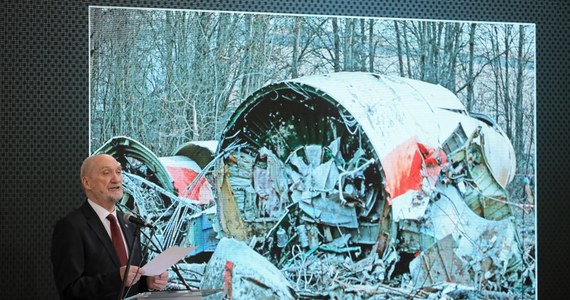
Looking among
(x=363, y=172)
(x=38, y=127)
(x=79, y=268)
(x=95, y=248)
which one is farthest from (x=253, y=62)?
(x=79, y=268)

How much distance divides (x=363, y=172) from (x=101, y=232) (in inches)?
87.8

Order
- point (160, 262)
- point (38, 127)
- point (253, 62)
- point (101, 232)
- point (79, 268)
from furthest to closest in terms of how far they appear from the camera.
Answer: point (253, 62) → point (38, 127) → point (101, 232) → point (79, 268) → point (160, 262)

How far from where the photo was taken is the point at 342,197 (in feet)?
18.9

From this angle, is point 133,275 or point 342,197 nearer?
point 133,275

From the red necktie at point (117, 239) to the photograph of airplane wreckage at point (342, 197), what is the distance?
4.38 feet

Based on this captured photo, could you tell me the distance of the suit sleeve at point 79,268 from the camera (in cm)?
383

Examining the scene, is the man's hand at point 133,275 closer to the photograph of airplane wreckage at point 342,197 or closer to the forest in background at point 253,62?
the photograph of airplane wreckage at point 342,197

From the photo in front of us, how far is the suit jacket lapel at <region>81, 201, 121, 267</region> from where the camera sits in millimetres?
4004

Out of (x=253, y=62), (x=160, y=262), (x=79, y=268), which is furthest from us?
(x=253, y=62)

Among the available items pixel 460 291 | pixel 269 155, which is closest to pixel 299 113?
pixel 269 155

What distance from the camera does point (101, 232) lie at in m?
4.02

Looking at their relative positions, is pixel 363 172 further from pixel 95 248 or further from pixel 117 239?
pixel 95 248

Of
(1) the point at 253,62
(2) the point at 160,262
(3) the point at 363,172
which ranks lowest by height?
(2) the point at 160,262

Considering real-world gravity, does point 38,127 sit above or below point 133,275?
above
